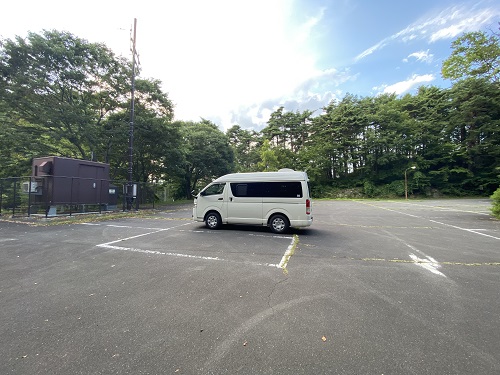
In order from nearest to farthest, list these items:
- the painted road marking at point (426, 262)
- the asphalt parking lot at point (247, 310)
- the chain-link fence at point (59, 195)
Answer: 1. the asphalt parking lot at point (247, 310)
2. the painted road marking at point (426, 262)
3. the chain-link fence at point (59, 195)

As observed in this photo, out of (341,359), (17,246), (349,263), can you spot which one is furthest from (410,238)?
(17,246)

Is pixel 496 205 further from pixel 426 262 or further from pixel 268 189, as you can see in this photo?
pixel 268 189

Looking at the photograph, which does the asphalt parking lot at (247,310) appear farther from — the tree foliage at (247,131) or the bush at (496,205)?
the tree foliage at (247,131)

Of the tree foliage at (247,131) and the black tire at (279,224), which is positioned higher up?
the tree foliage at (247,131)

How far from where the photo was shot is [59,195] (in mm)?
11148

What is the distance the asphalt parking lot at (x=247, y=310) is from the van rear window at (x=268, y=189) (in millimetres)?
2324

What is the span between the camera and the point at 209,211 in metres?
8.73

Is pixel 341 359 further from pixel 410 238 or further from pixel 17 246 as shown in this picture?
pixel 17 246

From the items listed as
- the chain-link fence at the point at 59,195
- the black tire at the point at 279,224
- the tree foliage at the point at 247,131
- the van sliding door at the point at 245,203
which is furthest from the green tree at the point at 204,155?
the black tire at the point at 279,224

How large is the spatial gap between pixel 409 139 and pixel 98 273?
155 ft

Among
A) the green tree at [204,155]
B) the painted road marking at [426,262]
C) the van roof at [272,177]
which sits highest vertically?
the green tree at [204,155]

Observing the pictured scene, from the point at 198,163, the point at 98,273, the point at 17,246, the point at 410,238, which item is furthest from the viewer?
the point at 198,163

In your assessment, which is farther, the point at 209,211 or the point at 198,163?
the point at 198,163

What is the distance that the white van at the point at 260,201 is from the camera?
300 inches
